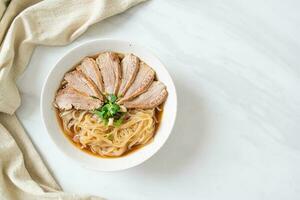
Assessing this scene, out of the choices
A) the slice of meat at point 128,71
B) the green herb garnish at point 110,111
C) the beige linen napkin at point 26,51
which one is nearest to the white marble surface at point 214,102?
the beige linen napkin at point 26,51

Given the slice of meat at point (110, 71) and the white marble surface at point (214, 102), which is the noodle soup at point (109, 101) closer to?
Answer: the slice of meat at point (110, 71)

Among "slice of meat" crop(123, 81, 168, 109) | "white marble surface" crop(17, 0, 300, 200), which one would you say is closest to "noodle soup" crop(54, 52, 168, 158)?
"slice of meat" crop(123, 81, 168, 109)

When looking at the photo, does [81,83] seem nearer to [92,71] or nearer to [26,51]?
[92,71]

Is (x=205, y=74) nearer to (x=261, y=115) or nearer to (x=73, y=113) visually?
(x=261, y=115)

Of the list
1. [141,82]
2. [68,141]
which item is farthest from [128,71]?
[68,141]

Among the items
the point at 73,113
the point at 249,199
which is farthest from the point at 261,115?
the point at 73,113

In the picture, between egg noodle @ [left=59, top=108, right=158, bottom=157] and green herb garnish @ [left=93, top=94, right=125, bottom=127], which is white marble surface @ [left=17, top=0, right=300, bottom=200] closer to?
egg noodle @ [left=59, top=108, right=158, bottom=157]
